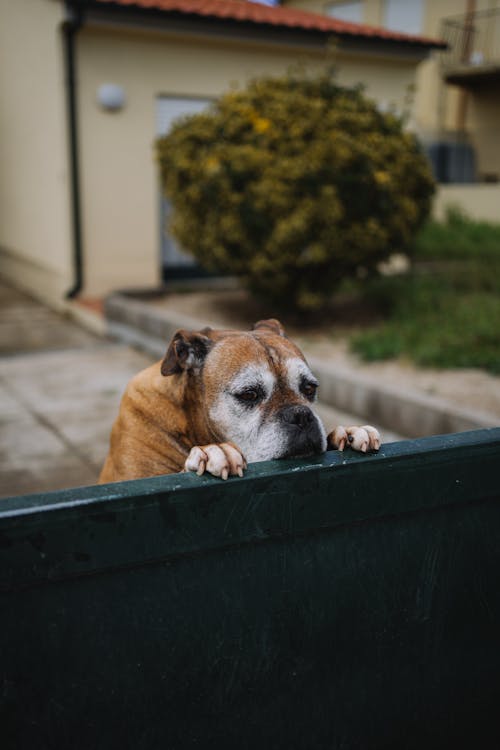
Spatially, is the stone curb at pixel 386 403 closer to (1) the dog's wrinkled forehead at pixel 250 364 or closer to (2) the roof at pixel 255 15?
(1) the dog's wrinkled forehead at pixel 250 364

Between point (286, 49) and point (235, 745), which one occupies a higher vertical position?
point (286, 49)

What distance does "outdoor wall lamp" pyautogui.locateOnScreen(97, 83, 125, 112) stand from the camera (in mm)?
10047

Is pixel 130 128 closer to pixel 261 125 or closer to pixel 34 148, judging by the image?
pixel 34 148

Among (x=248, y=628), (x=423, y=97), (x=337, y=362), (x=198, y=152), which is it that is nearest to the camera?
(x=248, y=628)

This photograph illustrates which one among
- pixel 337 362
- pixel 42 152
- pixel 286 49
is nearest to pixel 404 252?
pixel 337 362

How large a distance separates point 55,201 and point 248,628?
10082 mm

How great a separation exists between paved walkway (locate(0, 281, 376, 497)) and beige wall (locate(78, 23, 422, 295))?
1.23 meters

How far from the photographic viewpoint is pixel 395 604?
1849 mm

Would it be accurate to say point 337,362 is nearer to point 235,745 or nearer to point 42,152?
point 235,745

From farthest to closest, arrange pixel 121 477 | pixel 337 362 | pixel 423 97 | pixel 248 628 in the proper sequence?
pixel 423 97
pixel 337 362
pixel 121 477
pixel 248 628

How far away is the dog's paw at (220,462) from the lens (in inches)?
65.9

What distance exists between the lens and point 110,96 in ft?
33.0

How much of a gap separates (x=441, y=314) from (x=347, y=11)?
16194mm

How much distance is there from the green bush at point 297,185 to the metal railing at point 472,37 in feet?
44.6
